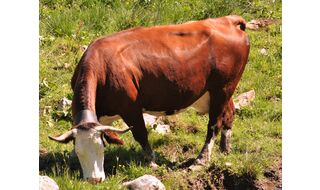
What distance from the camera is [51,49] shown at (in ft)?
38.0

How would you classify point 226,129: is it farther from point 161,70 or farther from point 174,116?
point 161,70

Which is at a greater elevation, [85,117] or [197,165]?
[85,117]

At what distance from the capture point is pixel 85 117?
24.5 feet

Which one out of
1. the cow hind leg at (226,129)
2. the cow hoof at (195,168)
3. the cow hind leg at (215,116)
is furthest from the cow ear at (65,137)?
the cow hind leg at (226,129)

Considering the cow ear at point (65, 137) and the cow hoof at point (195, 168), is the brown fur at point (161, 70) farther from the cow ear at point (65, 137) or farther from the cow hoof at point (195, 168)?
the cow hoof at point (195, 168)

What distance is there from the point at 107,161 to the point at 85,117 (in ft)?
4.16

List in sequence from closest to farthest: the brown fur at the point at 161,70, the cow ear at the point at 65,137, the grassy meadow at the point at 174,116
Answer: the cow ear at the point at 65,137 → the brown fur at the point at 161,70 → the grassy meadow at the point at 174,116

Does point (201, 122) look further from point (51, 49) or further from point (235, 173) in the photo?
point (51, 49)

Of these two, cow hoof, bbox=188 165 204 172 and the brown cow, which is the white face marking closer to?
the brown cow

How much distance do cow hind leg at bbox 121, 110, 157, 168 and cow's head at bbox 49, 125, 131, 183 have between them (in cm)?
76

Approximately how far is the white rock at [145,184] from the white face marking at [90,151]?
1.18 feet

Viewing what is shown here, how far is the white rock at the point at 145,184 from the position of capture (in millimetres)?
7453

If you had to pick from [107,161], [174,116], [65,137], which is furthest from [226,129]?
[65,137]
